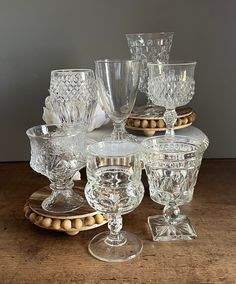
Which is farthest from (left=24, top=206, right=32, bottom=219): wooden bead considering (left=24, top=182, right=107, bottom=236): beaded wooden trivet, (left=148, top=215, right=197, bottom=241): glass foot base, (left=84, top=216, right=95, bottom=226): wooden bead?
(left=148, top=215, right=197, bottom=241): glass foot base

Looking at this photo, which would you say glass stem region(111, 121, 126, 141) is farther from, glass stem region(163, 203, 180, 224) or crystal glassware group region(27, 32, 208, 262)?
glass stem region(163, 203, 180, 224)

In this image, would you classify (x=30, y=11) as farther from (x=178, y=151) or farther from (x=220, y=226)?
(x=220, y=226)

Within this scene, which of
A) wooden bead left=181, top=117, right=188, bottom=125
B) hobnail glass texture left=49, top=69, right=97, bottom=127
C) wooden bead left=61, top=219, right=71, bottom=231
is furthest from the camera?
wooden bead left=181, top=117, right=188, bottom=125

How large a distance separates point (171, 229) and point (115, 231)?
0.10m

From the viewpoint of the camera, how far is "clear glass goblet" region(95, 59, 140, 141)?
82cm

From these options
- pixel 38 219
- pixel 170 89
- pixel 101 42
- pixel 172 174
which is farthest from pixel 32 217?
pixel 101 42

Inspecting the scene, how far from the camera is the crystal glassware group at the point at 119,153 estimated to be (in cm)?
69

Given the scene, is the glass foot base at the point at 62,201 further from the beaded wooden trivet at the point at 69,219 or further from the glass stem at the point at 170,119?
the glass stem at the point at 170,119

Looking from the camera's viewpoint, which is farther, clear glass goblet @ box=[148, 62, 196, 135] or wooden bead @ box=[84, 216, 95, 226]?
clear glass goblet @ box=[148, 62, 196, 135]

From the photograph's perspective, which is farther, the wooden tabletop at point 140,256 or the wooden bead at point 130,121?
the wooden bead at point 130,121

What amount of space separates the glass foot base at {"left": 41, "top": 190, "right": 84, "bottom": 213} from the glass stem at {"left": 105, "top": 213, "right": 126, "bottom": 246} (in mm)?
85

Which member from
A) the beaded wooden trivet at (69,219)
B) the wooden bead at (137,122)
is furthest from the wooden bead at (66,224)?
the wooden bead at (137,122)

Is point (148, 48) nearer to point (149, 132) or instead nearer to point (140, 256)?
point (149, 132)

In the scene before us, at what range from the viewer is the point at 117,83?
0.83 metres
